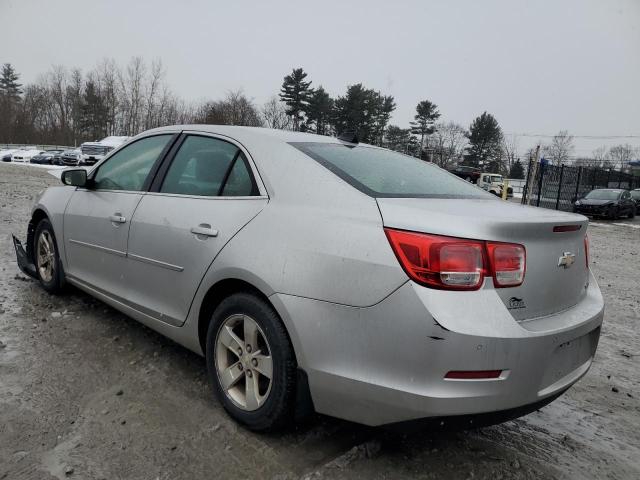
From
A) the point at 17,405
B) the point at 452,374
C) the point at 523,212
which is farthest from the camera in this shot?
the point at 17,405

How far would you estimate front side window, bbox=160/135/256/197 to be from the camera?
8.65 ft

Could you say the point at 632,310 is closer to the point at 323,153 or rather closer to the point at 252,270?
the point at 323,153

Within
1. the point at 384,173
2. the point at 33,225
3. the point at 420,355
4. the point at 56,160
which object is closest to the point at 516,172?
the point at 56,160

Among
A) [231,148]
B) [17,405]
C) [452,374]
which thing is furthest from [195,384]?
[452,374]

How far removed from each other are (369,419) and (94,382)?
1.74 meters

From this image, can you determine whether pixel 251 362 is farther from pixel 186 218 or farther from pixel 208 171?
pixel 208 171

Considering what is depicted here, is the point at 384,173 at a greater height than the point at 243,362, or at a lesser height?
greater

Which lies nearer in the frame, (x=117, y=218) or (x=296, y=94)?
(x=117, y=218)

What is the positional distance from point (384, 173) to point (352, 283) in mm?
873

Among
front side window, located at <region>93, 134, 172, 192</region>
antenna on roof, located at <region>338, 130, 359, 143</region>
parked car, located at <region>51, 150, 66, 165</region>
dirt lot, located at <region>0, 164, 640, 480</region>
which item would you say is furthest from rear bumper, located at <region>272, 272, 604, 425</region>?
parked car, located at <region>51, 150, 66, 165</region>

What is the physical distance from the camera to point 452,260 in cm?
183

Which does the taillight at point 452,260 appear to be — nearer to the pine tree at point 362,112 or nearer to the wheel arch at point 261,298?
the wheel arch at point 261,298

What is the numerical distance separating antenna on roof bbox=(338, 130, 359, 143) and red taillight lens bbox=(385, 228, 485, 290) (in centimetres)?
150

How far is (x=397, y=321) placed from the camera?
6.01ft
